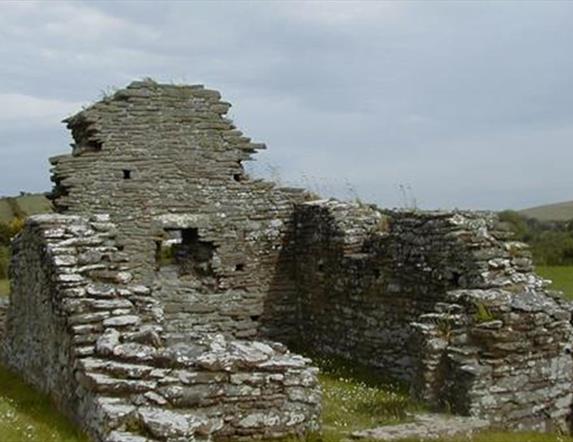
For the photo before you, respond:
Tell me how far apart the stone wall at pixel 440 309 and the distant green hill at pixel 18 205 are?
29243 millimetres

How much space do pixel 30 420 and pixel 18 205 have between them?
4007 cm

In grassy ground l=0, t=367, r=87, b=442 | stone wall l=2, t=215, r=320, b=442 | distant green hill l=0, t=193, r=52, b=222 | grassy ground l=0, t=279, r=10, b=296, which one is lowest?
grassy ground l=0, t=279, r=10, b=296

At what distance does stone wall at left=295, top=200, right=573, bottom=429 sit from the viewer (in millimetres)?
11180

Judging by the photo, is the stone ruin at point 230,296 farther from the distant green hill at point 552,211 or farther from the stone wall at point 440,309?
the distant green hill at point 552,211

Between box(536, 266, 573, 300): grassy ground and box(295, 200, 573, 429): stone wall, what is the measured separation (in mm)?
6625

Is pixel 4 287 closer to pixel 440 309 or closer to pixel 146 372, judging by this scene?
pixel 440 309

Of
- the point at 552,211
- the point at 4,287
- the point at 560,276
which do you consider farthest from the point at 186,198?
the point at 552,211

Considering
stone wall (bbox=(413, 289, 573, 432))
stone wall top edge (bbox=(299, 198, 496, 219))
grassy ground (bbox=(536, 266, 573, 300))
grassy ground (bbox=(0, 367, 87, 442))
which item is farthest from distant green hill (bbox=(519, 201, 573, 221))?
grassy ground (bbox=(0, 367, 87, 442))

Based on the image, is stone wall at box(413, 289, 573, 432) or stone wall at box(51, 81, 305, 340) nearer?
stone wall at box(413, 289, 573, 432)

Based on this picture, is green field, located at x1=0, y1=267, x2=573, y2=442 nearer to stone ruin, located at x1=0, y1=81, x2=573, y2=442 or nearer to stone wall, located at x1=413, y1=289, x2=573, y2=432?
stone ruin, located at x1=0, y1=81, x2=573, y2=442

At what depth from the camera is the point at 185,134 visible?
17.8 m

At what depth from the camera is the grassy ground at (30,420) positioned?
892cm

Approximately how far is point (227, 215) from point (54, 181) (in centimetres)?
329

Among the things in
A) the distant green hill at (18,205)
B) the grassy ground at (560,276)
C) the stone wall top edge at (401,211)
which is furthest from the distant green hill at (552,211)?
the stone wall top edge at (401,211)
